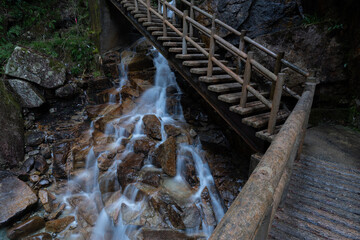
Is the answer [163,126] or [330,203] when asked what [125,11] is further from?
[330,203]

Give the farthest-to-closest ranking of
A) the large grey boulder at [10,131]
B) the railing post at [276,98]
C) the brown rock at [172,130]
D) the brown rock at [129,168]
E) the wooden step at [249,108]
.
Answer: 1. the brown rock at [172,130]
2. the large grey boulder at [10,131]
3. the brown rock at [129,168]
4. the wooden step at [249,108]
5. the railing post at [276,98]

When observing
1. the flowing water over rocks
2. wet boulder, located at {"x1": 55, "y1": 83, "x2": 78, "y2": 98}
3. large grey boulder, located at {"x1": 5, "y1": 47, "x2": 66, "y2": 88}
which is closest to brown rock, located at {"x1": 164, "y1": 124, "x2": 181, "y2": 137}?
the flowing water over rocks

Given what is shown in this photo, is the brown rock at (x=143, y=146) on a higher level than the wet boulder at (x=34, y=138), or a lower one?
higher

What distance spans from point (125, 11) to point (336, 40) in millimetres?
A: 6545

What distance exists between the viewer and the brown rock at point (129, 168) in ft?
16.4

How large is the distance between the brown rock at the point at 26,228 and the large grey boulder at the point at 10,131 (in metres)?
2.00

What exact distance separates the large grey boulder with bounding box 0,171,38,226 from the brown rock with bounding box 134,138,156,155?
8.59 feet

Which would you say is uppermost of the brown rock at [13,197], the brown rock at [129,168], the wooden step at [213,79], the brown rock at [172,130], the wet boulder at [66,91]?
the wooden step at [213,79]

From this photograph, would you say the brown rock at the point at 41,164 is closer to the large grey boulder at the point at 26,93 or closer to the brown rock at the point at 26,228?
the brown rock at the point at 26,228

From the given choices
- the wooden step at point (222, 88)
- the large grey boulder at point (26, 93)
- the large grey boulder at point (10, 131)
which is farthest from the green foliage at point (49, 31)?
the wooden step at point (222, 88)

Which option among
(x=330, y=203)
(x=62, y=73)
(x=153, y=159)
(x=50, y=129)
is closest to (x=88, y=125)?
(x=50, y=129)

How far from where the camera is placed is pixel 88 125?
6.91 meters

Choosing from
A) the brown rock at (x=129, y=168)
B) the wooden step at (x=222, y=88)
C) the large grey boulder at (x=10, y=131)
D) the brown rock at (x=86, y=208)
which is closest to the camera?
the wooden step at (x=222, y=88)

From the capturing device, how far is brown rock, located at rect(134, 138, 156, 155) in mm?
5590
